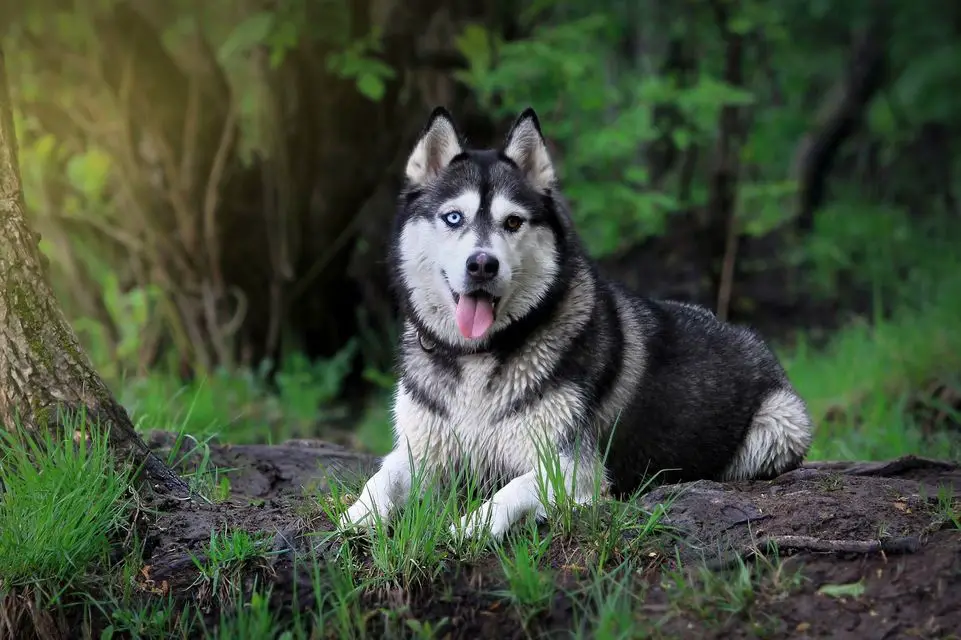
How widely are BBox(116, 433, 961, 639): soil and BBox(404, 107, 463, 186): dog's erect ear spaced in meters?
1.50

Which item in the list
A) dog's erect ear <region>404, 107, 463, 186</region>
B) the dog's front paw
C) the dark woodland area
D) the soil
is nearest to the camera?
the soil

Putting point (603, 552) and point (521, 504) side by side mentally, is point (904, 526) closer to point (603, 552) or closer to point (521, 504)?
point (603, 552)

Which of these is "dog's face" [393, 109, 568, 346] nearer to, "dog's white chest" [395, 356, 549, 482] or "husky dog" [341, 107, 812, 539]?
"husky dog" [341, 107, 812, 539]

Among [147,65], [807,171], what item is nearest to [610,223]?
[147,65]

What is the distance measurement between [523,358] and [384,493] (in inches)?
31.3

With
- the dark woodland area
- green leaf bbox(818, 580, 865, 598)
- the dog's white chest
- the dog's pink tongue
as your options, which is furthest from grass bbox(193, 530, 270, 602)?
green leaf bbox(818, 580, 865, 598)

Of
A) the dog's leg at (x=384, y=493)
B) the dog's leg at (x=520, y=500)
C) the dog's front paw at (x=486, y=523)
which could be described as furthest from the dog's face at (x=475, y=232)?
the dog's front paw at (x=486, y=523)

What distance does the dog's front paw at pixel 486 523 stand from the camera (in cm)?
353

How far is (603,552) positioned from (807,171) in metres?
9.89

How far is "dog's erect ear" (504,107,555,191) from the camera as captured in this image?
4379 millimetres

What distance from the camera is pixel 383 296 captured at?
30.1 feet

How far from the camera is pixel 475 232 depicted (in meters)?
4.09

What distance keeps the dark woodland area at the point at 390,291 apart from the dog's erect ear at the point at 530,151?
3.58ft

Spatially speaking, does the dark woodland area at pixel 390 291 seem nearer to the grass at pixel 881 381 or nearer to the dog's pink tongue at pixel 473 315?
the grass at pixel 881 381
